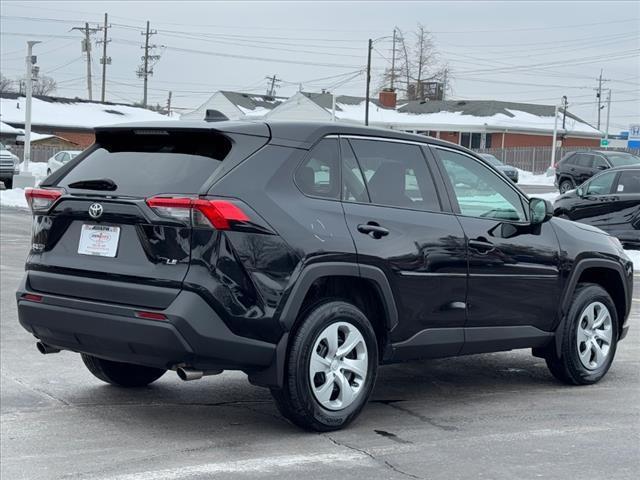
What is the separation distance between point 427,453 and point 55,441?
6.77 feet

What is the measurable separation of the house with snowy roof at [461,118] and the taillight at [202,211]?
6825 cm

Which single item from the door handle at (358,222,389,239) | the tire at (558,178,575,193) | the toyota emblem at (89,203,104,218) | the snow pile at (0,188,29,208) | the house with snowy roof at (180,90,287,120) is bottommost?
the snow pile at (0,188,29,208)

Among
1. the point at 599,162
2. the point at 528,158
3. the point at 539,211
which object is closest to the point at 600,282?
the point at 539,211

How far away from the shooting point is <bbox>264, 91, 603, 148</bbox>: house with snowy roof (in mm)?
76812

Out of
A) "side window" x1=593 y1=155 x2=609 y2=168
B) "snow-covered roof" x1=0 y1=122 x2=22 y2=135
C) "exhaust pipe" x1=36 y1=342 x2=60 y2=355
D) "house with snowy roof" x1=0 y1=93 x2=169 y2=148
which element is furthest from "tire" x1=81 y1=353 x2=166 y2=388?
"house with snowy roof" x1=0 y1=93 x2=169 y2=148

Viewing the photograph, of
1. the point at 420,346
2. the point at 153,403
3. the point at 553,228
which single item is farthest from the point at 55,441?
the point at 553,228

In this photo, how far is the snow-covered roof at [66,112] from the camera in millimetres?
76688

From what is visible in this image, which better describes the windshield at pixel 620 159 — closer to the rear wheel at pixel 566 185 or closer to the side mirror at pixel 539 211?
the rear wheel at pixel 566 185

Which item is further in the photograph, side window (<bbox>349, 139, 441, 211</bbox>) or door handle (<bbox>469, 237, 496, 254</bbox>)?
door handle (<bbox>469, 237, 496, 254</bbox>)

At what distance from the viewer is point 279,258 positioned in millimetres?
5633

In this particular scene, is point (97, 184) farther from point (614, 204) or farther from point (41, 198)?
point (614, 204)

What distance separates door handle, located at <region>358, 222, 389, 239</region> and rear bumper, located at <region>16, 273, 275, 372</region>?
95 centimetres

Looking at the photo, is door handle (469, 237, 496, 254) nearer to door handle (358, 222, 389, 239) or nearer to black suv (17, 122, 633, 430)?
black suv (17, 122, 633, 430)

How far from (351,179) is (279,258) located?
870 mm
